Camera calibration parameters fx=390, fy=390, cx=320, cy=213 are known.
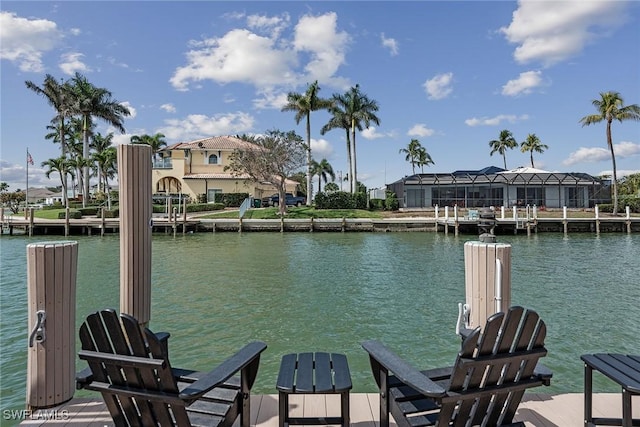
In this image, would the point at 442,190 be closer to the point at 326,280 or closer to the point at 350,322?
the point at 326,280

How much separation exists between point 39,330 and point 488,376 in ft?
10.8

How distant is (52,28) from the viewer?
34.3 feet

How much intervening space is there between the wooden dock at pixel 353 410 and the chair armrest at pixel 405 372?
0.78 meters

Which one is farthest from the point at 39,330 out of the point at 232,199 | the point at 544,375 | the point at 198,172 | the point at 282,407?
the point at 198,172

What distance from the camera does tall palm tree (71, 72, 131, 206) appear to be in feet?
138

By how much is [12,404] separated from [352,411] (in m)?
3.80

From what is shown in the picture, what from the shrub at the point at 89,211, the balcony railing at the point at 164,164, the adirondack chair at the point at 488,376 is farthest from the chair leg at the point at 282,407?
the balcony railing at the point at 164,164

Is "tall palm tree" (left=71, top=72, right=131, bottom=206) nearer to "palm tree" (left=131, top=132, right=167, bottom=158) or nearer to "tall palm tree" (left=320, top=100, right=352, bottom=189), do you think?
"palm tree" (left=131, top=132, right=167, bottom=158)

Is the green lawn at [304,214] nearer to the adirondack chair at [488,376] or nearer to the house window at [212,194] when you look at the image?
the house window at [212,194]

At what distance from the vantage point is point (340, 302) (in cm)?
918

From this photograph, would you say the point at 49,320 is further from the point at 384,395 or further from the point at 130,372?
the point at 384,395

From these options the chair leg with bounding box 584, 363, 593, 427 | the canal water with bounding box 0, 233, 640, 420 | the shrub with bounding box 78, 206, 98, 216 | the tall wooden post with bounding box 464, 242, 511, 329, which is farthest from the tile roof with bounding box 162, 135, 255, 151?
the chair leg with bounding box 584, 363, 593, 427

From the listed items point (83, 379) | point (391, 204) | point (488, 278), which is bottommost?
point (83, 379)

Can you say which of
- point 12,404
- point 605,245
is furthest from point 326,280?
point 605,245
